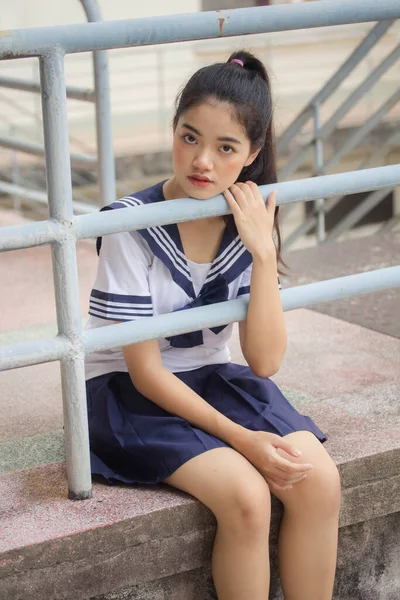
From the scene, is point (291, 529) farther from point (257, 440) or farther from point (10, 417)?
point (10, 417)

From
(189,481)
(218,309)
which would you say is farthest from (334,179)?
(189,481)

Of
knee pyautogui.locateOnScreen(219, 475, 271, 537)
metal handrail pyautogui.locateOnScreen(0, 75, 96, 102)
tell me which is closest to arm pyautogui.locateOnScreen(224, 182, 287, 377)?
knee pyautogui.locateOnScreen(219, 475, 271, 537)

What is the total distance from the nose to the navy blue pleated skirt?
1.65 ft

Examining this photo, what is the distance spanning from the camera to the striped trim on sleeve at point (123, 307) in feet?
6.40

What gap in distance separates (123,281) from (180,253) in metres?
0.16

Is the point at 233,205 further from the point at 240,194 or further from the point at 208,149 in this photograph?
the point at 208,149

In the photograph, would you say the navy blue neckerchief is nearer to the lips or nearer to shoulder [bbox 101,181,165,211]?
shoulder [bbox 101,181,165,211]

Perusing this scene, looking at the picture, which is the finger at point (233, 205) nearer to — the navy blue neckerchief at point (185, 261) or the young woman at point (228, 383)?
the young woman at point (228, 383)

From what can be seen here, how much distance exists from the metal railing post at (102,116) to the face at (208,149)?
1333mm

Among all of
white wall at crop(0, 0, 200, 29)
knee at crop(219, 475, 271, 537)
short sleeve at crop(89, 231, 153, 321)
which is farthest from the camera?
white wall at crop(0, 0, 200, 29)

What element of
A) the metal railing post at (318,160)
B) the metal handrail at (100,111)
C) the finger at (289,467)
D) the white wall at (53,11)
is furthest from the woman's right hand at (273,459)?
the white wall at (53,11)

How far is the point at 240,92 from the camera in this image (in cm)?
200

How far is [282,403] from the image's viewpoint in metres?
2.17

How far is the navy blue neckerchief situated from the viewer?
204 cm
